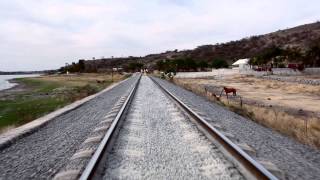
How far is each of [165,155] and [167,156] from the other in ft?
0.38

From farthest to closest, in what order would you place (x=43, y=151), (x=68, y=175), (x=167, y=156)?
(x=43, y=151)
(x=167, y=156)
(x=68, y=175)

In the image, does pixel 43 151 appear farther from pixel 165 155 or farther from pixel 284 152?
pixel 284 152

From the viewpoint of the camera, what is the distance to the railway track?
7.29m

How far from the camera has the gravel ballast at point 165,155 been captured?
742 centimetres

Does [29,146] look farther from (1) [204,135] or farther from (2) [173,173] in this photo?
(2) [173,173]

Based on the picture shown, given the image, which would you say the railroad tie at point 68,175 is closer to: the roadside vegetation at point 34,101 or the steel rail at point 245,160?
the steel rail at point 245,160

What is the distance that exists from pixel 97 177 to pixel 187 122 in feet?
22.8

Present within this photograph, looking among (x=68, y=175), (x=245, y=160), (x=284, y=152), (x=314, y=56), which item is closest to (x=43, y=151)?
(x=68, y=175)

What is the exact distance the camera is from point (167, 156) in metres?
8.84

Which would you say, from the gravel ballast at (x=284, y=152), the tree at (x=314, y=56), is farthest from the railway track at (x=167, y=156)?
the tree at (x=314, y=56)

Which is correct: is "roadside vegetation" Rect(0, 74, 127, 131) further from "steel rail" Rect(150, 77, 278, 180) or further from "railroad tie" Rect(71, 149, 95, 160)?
"steel rail" Rect(150, 77, 278, 180)

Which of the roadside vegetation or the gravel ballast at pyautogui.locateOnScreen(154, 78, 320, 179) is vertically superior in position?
the gravel ballast at pyautogui.locateOnScreen(154, 78, 320, 179)

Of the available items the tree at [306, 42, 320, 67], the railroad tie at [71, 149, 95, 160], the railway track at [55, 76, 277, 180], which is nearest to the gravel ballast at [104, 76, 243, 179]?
the railway track at [55, 76, 277, 180]

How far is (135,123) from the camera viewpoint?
14164 mm
